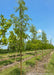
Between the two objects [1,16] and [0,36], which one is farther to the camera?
[1,16]

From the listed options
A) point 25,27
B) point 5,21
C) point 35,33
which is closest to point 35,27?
point 35,33

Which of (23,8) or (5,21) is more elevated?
(23,8)

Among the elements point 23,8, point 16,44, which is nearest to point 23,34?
point 16,44

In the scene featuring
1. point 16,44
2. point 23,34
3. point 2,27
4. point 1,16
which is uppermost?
point 1,16

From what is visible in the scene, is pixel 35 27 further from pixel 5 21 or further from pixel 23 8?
pixel 5 21

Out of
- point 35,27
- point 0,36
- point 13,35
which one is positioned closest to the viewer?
point 0,36

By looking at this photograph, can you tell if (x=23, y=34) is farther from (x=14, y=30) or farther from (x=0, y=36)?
(x=0, y=36)

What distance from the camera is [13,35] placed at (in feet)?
18.9

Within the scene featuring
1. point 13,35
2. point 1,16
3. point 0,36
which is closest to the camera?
point 0,36

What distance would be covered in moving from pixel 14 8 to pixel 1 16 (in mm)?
1318

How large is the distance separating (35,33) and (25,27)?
17.1ft

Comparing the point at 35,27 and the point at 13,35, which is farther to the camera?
the point at 35,27

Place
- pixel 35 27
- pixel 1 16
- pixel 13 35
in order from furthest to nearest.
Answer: pixel 35 27 < pixel 13 35 < pixel 1 16

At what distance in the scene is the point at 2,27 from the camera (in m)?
5.25
